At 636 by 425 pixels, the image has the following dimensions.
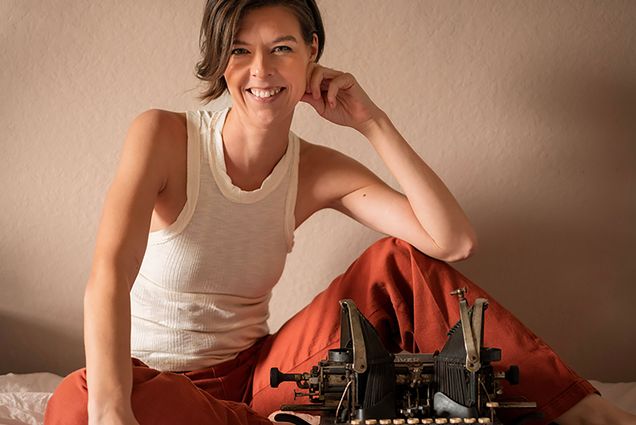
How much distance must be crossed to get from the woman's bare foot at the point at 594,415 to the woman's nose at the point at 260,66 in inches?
37.0

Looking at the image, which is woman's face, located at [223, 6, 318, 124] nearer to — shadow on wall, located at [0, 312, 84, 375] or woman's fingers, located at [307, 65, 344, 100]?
woman's fingers, located at [307, 65, 344, 100]

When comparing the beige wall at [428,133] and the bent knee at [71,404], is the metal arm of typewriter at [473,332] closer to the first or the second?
the bent knee at [71,404]

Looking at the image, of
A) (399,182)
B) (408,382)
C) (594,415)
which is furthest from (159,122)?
(594,415)

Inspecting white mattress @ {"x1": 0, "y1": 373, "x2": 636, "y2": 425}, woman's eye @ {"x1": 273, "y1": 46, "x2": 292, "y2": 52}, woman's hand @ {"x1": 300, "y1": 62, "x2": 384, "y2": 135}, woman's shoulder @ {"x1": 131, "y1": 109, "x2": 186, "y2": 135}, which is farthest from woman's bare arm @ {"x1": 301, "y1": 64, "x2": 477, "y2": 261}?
white mattress @ {"x1": 0, "y1": 373, "x2": 636, "y2": 425}

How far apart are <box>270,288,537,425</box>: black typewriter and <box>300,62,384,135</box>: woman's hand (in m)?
0.61

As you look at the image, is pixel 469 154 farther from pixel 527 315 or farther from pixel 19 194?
pixel 19 194

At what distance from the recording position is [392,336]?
207 centimetres

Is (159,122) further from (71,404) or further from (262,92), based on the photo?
(71,404)

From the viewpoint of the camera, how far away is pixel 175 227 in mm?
1962

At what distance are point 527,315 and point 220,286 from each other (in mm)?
995

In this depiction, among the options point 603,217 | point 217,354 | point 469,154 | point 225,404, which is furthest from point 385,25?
point 225,404

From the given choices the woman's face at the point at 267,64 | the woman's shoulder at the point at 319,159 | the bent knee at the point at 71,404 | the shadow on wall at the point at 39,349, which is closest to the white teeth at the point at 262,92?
the woman's face at the point at 267,64

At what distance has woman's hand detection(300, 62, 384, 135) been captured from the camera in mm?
2027

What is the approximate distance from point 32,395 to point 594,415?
126cm
